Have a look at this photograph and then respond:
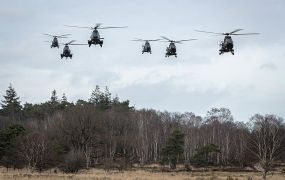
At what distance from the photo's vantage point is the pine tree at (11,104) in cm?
12938

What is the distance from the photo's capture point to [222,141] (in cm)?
9712

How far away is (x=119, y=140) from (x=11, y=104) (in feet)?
168

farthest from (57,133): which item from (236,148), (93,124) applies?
(236,148)

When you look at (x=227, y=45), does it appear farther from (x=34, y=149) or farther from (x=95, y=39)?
(x=34, y=149)

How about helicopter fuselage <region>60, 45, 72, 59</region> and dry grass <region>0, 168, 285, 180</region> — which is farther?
dry grass <region>0, 168, 285, 180</region>

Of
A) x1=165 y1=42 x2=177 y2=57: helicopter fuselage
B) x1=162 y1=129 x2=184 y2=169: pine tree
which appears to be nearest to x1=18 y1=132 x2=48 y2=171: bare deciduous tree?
x1=162 y1=129 x2=184 y2=169: pine tree

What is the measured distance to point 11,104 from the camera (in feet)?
430

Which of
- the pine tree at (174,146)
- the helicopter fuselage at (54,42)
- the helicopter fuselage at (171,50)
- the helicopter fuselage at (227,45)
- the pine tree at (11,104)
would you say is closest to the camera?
the helicopter fuselage at (227,45)

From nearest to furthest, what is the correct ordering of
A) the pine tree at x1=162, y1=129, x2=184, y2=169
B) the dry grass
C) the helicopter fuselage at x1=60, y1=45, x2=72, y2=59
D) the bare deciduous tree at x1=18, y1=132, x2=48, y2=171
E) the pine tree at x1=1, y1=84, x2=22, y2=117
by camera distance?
the helicopter fuselage at x1=60, y1=45, x2=72, y2=59 → the dry grass → the bare deciduous tree at x1=18, y1=132, x2=48, y2=171 → the pine tree at x1=162, y1=129, x2=184, y2=169 → the pine tree at x1=1, y1=84, x2=22, y2=117

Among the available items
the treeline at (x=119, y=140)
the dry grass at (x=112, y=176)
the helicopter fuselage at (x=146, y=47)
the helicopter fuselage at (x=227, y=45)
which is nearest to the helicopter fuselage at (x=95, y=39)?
the helicopter fuselage at (x=146, y=47)

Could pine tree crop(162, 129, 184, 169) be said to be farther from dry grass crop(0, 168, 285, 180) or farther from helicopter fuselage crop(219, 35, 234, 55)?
helicopter fuselage crop(219, 35, 234, 55)

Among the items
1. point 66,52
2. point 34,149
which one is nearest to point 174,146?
point 34,149

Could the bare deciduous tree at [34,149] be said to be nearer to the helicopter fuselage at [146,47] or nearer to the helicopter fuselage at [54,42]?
the helicopter fuselage at [54,42]

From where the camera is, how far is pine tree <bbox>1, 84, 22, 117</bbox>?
12938 cm
